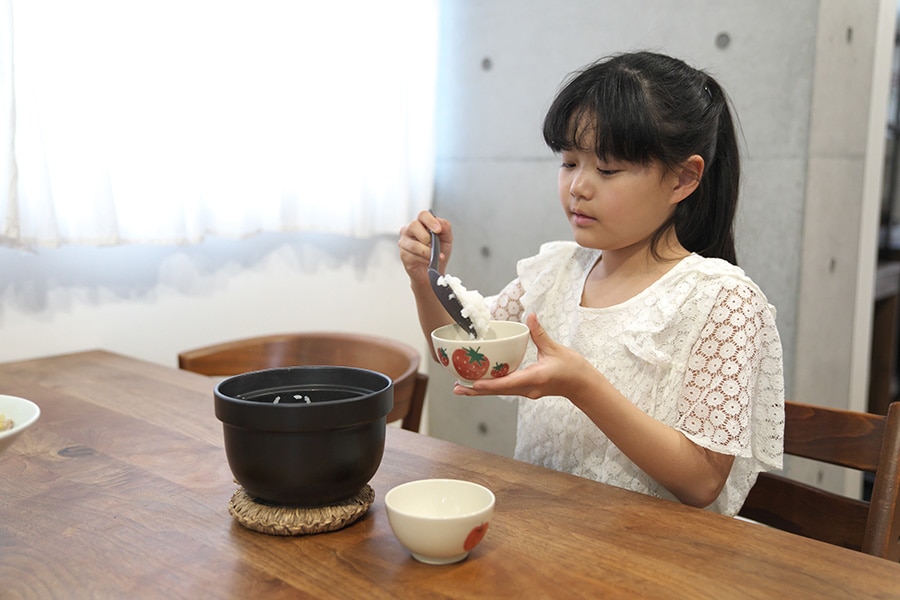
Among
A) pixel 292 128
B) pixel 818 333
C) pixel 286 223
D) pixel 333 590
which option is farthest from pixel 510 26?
pixel 333 590

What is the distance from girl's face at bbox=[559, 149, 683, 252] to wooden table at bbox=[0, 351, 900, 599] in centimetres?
41

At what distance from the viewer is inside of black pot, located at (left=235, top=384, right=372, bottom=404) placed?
913 millimetres

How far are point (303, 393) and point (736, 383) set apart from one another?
23.4 inches

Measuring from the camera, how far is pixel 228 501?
928 mm

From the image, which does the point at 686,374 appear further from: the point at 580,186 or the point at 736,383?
the point at 580,186

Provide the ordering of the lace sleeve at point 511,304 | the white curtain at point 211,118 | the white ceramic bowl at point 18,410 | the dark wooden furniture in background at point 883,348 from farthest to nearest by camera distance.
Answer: the dark wooden furniture in background at point 883,348, the white curtain at point 211,118, the lace sleeve at point 511,304, the white ceramic bowl at point 18,410

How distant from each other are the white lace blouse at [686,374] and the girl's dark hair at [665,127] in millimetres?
89

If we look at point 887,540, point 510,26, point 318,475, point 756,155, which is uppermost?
point 510,26

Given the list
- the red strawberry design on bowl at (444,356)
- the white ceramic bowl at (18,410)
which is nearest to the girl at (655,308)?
the red strawberry design on bowl at (444,356)

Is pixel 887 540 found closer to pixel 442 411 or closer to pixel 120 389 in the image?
pixel 120 389

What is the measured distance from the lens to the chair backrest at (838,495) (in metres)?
0.96

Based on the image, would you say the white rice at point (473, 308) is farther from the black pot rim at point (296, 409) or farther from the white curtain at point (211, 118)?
the white curtain at point (211, 118)

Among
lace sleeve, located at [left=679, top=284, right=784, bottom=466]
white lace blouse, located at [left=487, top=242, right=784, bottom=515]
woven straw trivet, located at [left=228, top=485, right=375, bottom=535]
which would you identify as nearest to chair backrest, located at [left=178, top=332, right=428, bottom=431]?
white lace blouse, located at [left=487, top=242, right=784, bottom=515]

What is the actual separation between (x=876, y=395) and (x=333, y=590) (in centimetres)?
332
